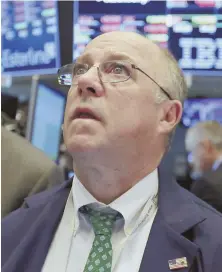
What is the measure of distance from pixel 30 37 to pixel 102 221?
6.66ft

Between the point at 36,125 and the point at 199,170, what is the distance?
1.48 meters

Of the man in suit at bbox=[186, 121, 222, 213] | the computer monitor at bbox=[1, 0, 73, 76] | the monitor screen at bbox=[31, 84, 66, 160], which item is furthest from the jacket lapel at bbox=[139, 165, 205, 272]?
the man in suit at bbox=[186, 121, 222, 213]

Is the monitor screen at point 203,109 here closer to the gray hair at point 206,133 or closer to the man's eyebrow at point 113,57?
the gray hair at point 206,133

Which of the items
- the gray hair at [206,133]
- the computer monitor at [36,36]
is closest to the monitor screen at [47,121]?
the computer monitor at [36,36]

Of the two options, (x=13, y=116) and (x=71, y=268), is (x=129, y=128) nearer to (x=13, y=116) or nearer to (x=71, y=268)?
(x=71, y=268)

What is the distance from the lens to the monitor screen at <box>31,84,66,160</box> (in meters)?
3.18

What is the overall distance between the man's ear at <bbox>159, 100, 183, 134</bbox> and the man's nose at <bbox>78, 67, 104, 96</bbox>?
0.27 metres

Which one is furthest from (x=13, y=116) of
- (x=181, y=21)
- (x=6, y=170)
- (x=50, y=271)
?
(x=50, y=271)

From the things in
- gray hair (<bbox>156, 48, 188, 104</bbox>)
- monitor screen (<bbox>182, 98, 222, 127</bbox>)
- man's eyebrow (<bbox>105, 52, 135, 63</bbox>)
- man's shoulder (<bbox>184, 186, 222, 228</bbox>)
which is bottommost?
monitor screen (<bbox>182, 98, 222, 127</bbox>)

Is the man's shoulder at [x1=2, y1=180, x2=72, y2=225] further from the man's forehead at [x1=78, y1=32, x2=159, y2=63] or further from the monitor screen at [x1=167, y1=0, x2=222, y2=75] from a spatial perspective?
the monitor screen at [x1=167, y1=0, x2=222, y2=75]

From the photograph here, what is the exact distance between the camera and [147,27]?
3.12 metres

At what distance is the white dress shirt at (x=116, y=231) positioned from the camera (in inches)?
60.1

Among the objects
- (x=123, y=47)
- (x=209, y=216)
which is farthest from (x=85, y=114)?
(x=209, y=216)

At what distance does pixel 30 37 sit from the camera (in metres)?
3.30
